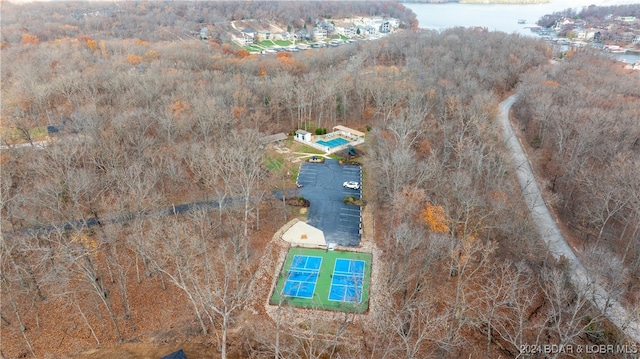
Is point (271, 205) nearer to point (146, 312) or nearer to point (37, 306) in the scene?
point (146, 312)

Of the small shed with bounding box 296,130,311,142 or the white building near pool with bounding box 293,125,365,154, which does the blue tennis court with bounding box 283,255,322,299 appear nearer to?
the white building near pool with bounding box 293,125,365,154

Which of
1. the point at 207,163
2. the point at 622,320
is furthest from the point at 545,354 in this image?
the point at 207,163

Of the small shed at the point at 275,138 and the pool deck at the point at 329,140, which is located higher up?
the small shed at the point at 275,138

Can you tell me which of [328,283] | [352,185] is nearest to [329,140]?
[352,185]

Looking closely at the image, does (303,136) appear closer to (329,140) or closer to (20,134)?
(329,140)

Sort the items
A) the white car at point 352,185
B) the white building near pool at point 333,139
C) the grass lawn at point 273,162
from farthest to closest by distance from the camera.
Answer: the white building near pool at point 333,139 < the grass lawn at point 273,162 < the white car at point 352,185

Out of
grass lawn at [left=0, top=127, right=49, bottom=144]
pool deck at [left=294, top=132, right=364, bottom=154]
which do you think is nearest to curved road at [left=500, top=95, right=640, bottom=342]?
pool deck at [left=294, top=132, right=364, bottom=154]

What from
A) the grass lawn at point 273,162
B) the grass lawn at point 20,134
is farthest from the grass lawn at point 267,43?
the grass lawn at point 273,162

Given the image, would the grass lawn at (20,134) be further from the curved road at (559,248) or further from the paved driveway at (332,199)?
the curved road at (559,248)
